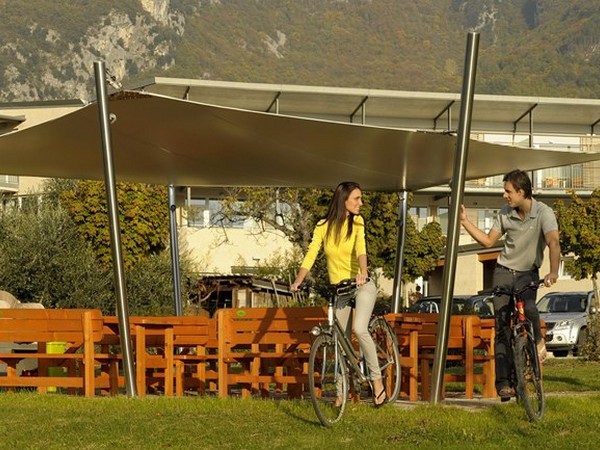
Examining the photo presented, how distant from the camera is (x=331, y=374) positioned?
1066 centimetres

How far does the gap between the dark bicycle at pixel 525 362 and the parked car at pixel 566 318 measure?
18018mm

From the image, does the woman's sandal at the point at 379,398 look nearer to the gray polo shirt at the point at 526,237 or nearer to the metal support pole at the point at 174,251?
the gray polo shirt at the point at 526,237

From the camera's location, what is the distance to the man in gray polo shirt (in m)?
10.4

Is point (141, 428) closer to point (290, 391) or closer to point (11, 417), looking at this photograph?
point (11, 417)

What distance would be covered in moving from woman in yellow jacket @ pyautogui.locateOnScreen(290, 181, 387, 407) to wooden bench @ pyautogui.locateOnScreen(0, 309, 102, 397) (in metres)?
2.91

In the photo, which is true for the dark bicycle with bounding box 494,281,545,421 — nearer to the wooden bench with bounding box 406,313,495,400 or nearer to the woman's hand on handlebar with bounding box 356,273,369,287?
the woman's hand on handlebar with bounding box 356,273,369,287

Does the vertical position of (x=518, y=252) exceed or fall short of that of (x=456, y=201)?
it falls short

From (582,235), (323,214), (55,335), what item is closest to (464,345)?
(55,335)

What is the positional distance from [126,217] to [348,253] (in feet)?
111

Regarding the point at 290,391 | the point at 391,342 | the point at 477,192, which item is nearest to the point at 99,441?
the point at 391,342

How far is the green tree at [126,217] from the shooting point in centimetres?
4372

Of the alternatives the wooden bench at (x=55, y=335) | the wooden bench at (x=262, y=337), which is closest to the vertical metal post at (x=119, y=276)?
the wooden bench at (x=55, y=335)

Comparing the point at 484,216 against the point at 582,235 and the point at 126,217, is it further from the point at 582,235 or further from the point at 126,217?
the point at 126,217

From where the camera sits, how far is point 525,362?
10023 mm
